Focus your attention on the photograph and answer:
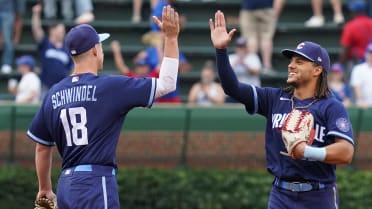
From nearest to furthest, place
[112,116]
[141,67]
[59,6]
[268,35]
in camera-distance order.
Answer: [112,116], [141,67], [268,35], [59,6]

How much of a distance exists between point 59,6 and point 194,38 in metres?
2.16

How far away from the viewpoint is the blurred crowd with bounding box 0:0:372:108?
1363 cm

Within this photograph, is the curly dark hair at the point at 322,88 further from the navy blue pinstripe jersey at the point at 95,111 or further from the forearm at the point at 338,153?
the navy blue pinstripe jersey at the point at 95,111

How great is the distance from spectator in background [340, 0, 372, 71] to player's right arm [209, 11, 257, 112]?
7.16 m

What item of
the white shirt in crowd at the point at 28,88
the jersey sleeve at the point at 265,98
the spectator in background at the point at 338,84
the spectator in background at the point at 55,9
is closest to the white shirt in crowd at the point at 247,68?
the spectator in background at the point at 338,84

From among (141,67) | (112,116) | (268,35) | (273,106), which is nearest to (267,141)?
(273,106)

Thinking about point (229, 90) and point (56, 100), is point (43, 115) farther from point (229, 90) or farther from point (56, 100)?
point (229, 90)

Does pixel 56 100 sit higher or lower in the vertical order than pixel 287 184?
higher

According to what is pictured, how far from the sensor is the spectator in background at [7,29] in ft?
49.1

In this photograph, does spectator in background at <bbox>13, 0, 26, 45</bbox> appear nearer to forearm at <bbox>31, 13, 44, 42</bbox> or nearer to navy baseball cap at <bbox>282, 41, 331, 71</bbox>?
forearm at <bbox>31, 13, 44, 42</bbox>

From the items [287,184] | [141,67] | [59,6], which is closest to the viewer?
[287,184]

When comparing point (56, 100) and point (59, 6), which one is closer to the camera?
point (56, 100)

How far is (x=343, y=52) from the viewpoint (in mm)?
14938

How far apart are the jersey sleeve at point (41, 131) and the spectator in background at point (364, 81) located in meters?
7.11
